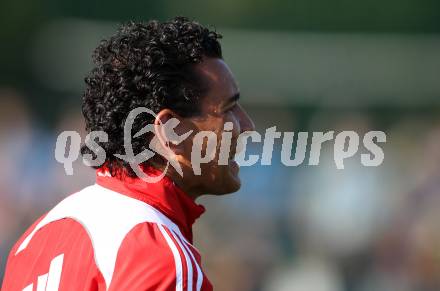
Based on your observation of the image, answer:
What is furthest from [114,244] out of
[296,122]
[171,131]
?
[296,122]

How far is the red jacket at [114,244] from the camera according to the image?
88.7 inches

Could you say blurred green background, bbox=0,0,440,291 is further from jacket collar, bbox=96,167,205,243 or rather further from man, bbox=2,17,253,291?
jacket collar, bbox=96,167,205,243

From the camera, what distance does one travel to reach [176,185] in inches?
105

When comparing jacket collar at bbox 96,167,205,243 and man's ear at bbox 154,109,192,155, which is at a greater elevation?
man's ear at bbox 154,109,192,155

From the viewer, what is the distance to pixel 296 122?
305 inches

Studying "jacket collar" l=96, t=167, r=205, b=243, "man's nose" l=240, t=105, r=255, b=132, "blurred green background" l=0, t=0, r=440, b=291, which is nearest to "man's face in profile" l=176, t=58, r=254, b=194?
"man's nose" l=240, t=105, r=255, b=132

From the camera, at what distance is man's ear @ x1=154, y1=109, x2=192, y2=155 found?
2646 mm

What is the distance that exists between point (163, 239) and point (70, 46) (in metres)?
5.79

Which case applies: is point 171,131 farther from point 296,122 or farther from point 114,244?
point 296,122

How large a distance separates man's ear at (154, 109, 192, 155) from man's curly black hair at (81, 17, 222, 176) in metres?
0.02

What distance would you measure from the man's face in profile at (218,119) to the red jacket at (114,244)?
164 mm

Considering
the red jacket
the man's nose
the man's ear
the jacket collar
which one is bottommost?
the red jacket

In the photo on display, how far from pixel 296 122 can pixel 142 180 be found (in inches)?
207

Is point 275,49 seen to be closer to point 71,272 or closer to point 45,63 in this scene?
point 45,63
